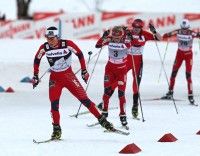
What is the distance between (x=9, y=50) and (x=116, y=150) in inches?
767

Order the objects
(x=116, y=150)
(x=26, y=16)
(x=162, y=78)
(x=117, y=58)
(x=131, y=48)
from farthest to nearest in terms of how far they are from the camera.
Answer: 1. (x=26, y=16)
2. (x=162, y=78)
3. (x=131, y=48)
4. (x=117, y=58)
5. (x=116, y=150)

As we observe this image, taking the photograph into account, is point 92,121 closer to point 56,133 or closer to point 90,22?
point 56,133

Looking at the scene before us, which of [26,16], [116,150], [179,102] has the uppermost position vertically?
[116,150]

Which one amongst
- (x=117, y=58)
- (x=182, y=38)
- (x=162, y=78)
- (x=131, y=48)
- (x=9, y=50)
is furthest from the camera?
(x=9, y=50)

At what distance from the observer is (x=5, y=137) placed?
11844 mm

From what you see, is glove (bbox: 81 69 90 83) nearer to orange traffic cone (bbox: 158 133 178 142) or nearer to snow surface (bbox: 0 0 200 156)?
snow surface (bbox: 0 0 200 156)

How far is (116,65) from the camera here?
13242 mm

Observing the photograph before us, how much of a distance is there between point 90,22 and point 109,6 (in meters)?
36.5

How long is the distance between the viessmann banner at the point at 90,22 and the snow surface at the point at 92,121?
8.54 meters

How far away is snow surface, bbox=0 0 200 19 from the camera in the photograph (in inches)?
2433

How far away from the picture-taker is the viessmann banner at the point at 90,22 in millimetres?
31844

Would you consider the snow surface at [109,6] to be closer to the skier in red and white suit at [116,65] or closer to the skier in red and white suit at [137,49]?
the skier in red and white suit at [137,49]

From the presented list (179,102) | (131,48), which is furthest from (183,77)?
(131,48)

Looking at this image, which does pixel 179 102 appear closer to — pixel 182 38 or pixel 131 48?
pixel 182 38
